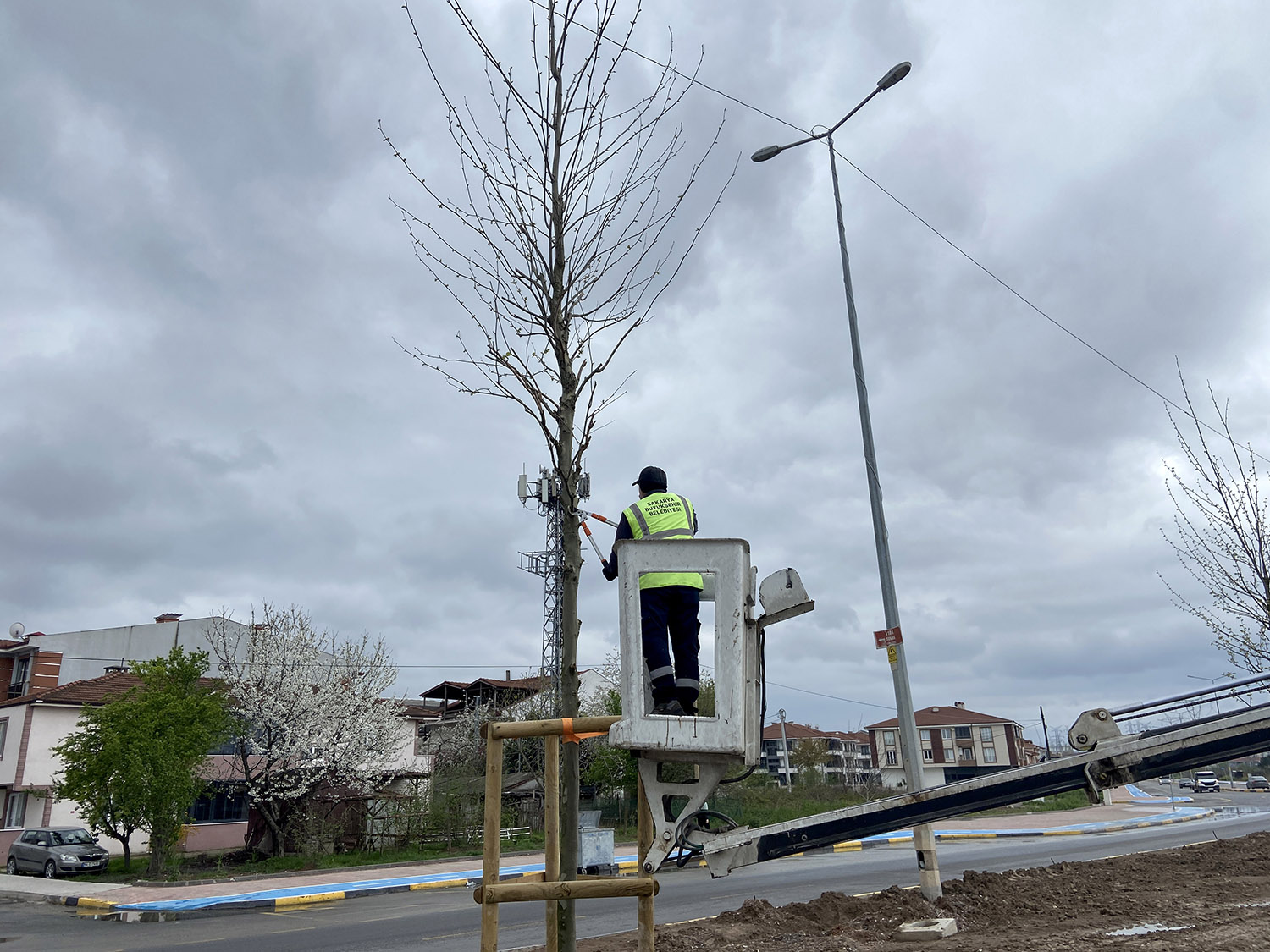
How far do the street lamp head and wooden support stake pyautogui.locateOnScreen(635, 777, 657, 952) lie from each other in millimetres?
10174

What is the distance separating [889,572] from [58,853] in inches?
949

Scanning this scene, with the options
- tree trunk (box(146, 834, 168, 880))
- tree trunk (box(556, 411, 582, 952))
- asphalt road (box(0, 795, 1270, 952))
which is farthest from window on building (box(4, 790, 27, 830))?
A: tree trunk (box(556, 411, 582, 952))

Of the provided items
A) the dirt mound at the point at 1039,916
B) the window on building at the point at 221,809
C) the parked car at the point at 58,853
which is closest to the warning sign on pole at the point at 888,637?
the dirt mound at the point at 1039,916

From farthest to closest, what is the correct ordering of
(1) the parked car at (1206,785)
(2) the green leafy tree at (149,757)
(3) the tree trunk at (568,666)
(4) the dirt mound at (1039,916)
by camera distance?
(1) the parked car at (1206,785) → (2) the green leafy tree at (149,757) → (4) the dirt mound at (1039,916) → (3) the tree trunk at (568,666)

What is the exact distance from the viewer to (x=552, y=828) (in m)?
3.87

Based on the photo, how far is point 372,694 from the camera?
28031 mm

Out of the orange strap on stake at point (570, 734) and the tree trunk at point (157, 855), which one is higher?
the orange strap on stake at point (570, 734)

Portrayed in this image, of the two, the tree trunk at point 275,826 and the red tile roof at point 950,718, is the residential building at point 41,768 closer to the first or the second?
the tree trunk at point 275,826

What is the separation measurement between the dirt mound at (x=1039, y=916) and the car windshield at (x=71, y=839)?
22.0 metres

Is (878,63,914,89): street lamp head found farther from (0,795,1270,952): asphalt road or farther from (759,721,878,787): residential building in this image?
(759,721,878,787): residential building

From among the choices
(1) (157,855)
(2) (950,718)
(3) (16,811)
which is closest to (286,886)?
(1) (157,855)

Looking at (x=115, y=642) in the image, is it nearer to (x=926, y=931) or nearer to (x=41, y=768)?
(x=41, y=768)

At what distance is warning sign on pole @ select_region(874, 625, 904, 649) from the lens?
33.7 ft

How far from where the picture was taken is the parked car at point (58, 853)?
23469 mm
